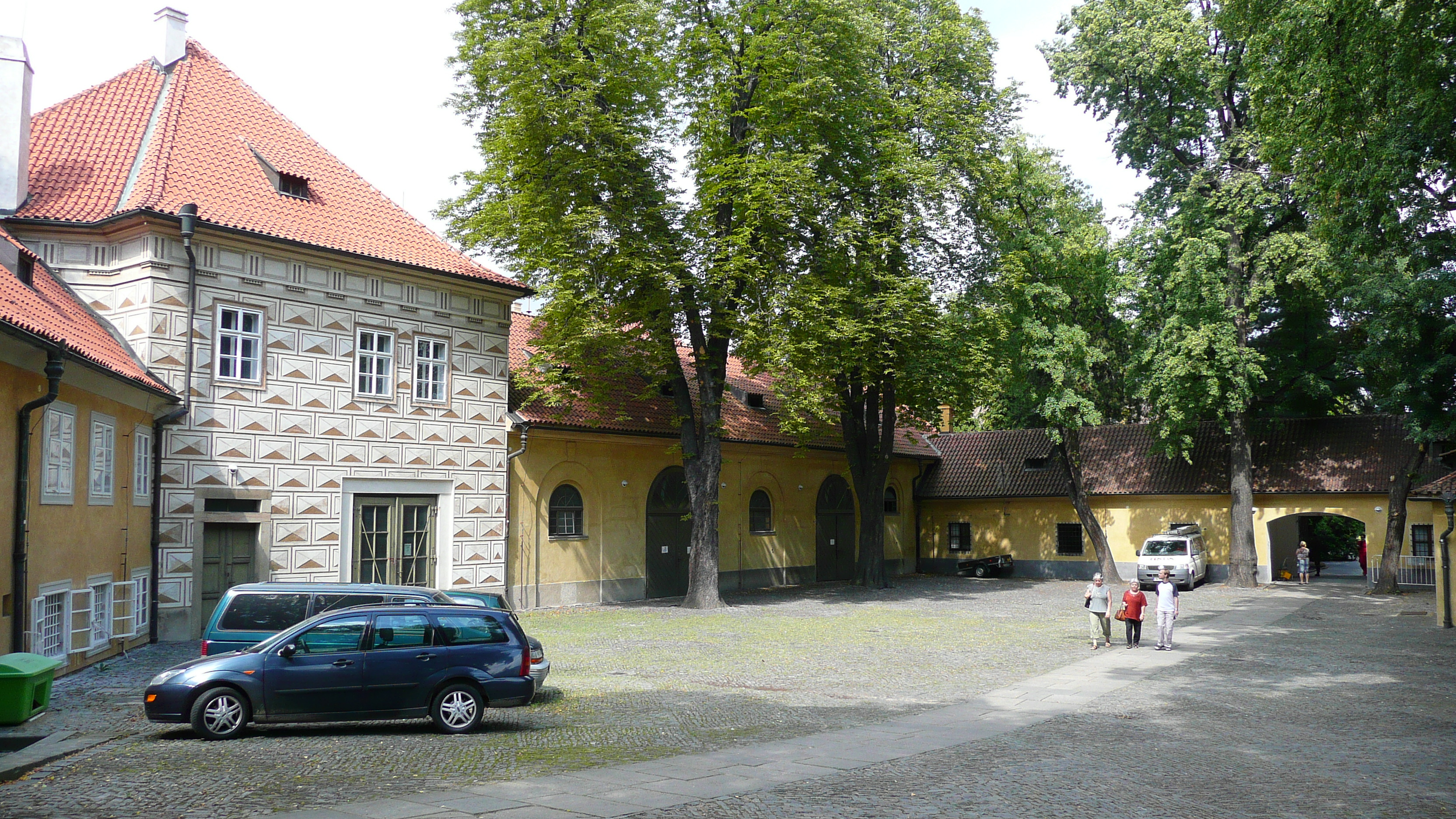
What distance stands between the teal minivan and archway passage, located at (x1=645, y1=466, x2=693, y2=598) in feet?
57.7

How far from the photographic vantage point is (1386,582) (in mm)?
32656

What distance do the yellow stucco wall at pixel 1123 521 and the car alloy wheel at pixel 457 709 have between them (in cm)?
3431

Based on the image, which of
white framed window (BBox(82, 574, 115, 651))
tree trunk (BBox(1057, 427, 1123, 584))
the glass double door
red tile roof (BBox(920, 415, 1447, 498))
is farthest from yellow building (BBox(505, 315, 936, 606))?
white framed window (BBox(82, 574, 115, 651))

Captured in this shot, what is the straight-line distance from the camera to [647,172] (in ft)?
87.7

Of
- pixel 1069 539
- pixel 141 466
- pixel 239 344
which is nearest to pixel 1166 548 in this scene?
pixel 1069 539

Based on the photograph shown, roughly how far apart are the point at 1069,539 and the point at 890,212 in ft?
66.9

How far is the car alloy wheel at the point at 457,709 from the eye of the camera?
1228 cm

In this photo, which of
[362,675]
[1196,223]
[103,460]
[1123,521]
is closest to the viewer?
[362,675]

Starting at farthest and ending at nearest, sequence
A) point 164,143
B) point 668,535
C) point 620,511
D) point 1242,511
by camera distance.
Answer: point 1242,511 < point 668,535 < point 620,511 < point 164,143

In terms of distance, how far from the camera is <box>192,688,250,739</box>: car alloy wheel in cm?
1163

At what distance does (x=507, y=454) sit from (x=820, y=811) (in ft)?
64.7

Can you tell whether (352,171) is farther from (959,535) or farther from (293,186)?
(959,535)

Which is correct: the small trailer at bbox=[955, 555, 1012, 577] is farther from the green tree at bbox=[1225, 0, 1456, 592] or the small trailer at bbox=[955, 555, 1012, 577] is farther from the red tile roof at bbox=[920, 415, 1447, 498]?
the green tree at bbox=[1225, 0, 1456, 592]

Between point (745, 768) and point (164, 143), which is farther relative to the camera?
point (164, 143)
